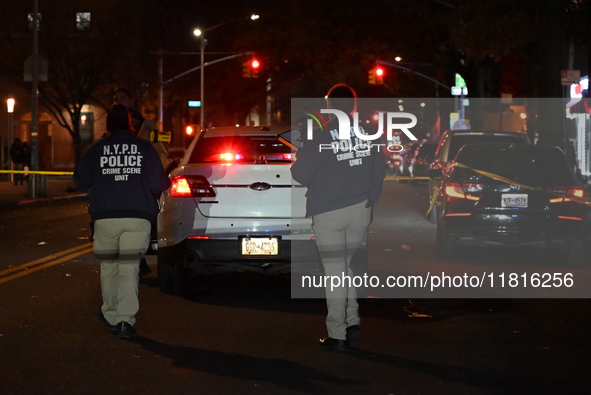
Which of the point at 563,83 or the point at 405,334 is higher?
the point at 563,83

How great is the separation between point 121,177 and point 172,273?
2.17 m

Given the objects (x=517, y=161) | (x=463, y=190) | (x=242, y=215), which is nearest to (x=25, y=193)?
(x=463, y=190)

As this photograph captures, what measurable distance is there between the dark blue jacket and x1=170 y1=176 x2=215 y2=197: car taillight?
1.39m

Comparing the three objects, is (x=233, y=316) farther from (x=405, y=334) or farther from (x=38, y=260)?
(x=38, y=260)

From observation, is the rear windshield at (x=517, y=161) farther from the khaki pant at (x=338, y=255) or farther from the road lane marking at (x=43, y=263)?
the khaki pant at (x=338, y=255)

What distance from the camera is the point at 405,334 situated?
8.39 m

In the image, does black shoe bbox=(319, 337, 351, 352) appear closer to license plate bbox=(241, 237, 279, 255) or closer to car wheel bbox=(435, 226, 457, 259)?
license plate bbox=(241, 237, 279, 255)

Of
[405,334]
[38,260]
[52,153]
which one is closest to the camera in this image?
[405,334]

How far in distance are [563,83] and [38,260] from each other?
14201 millimetres

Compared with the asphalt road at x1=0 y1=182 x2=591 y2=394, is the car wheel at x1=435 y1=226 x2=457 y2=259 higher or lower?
higher

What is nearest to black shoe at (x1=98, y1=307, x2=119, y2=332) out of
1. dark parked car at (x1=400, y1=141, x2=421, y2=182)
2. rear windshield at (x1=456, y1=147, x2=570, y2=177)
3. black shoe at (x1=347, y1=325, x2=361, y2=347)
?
black shoe at (x1=347, y1=325, x2=361, y2=347)

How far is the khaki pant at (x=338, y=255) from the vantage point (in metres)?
7.71

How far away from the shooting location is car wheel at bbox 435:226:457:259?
44.1 ft

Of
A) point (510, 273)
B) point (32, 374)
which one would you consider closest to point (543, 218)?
point (510, 273)
